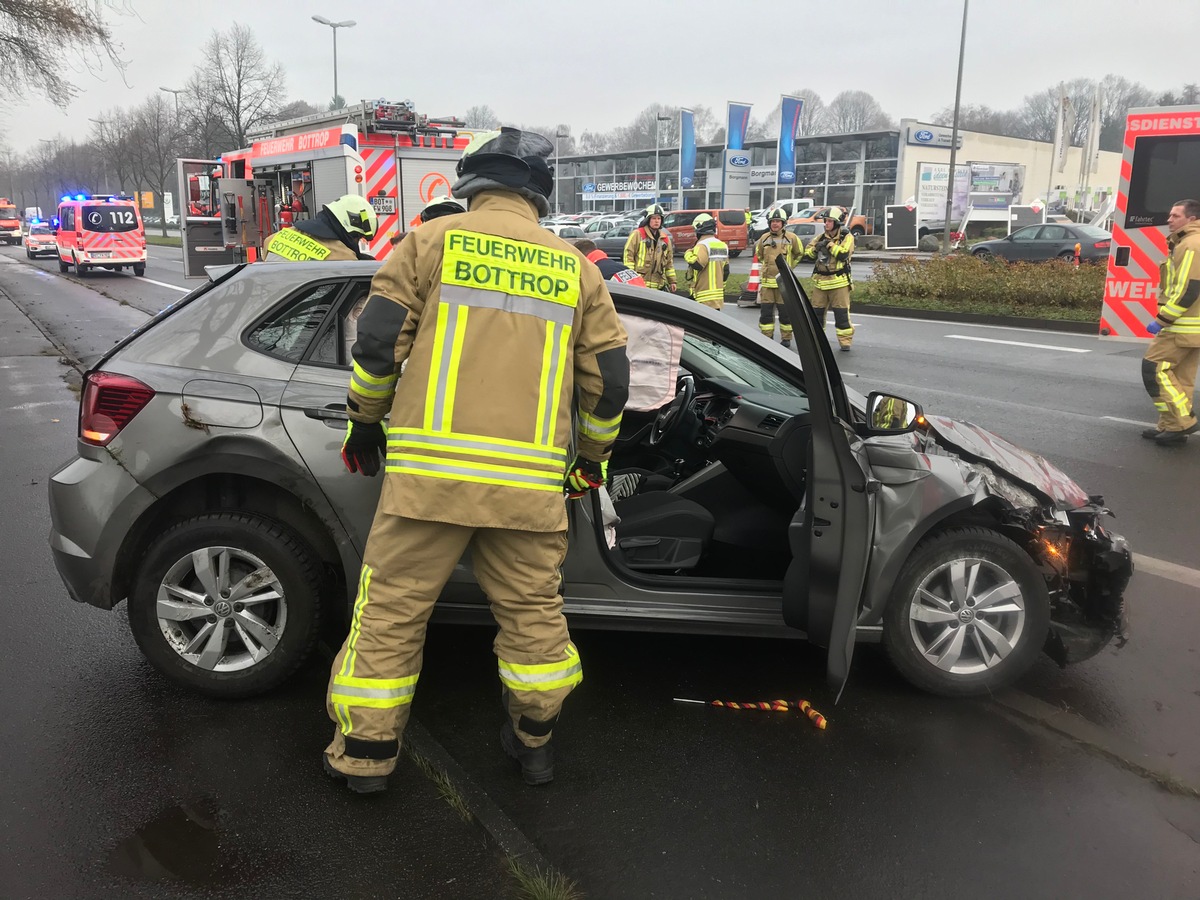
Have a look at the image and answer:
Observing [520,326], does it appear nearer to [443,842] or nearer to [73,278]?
[443,842]

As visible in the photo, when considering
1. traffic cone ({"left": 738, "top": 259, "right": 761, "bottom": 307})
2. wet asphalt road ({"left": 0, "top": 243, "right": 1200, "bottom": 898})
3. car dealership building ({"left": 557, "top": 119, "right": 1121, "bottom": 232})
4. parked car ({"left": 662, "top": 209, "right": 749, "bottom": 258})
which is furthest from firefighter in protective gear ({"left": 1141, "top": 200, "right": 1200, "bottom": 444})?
car dealership building ({"left": 557, "top": 119, "right": 1121, "bottom": 232})

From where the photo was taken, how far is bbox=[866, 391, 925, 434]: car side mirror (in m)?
2.96

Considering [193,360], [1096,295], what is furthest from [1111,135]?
[193,360]

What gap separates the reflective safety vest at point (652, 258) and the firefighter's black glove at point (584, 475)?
1041cm

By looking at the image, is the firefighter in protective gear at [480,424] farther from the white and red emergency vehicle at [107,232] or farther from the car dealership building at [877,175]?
the car dealership building at [877,175]

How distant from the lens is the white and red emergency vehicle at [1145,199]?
9.02 metres

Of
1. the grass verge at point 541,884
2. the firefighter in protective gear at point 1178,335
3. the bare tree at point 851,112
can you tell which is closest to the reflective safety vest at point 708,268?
the firefighter in protective gear at point 1178,335

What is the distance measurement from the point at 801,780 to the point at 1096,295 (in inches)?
574

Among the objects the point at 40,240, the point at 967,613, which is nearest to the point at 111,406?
the point at 967,613

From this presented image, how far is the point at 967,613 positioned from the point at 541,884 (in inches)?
67.9

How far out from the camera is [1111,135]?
274ft

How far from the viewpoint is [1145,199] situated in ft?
30.4

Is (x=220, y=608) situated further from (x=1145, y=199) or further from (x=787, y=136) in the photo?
(x=787, y=136)

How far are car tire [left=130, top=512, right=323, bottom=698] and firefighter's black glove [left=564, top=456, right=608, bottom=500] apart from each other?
996 millimetres
